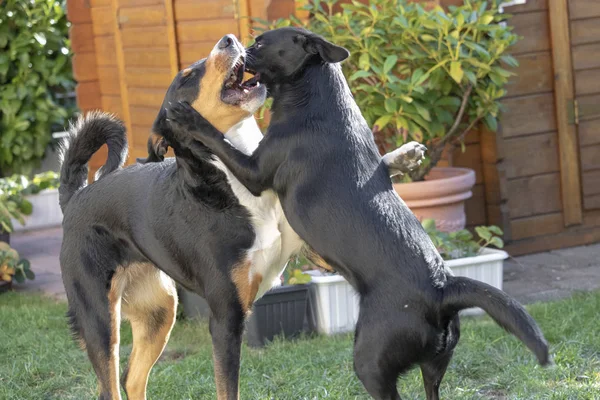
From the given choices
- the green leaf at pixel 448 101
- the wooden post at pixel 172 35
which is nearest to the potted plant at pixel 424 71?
the green leaf at pixel 448 101

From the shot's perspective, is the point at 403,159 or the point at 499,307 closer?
the point at 499,307

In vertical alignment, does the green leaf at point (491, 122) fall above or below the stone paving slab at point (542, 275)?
above

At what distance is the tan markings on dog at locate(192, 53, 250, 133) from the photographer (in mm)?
3412

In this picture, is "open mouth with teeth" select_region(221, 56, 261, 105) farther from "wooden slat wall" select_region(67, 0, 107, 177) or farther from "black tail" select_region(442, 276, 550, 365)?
"wooden slat wall" select_region(67, 0, 107, 177)

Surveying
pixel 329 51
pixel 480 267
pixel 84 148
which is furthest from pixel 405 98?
pixel 329 51

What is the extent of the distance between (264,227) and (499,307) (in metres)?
0.93

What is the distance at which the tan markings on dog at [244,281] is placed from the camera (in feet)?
11.0

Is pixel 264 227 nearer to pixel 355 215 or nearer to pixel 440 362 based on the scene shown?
pixel 355 215

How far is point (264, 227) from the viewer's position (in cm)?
340

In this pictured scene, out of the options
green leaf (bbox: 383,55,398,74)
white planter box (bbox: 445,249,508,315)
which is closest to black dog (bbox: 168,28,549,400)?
green leaf (bbox: 383,55,398,74)

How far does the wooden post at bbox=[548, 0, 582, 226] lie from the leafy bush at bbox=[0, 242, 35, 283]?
4039mm

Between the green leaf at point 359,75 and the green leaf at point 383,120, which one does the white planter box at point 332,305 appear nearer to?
the green leaf at point 383,120

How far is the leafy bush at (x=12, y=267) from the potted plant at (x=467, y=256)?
319 centimetres

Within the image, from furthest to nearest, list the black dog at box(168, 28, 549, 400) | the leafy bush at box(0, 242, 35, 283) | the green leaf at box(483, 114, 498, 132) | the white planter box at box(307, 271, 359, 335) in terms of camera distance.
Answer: the leafy bush at box(0, 242, 35, 283)
the green leaf at box(483, 114, 498, 132)
the white planter box at box(307, 271, 359, 335)
the black dog at box(168, 28, 549, 400)
